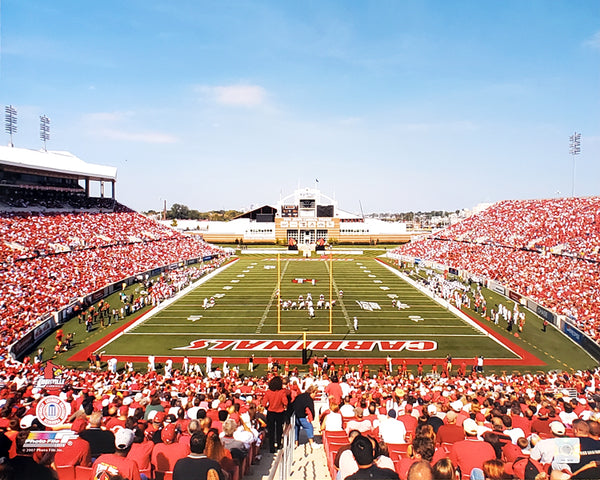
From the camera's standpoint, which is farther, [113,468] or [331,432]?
[331,432]

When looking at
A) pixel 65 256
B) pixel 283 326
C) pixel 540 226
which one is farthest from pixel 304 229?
pixel 283 326

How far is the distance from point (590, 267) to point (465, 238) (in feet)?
69.6

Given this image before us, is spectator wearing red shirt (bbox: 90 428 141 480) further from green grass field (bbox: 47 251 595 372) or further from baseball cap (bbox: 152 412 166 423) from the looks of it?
green grass field (bbox: 47 251 595 372)

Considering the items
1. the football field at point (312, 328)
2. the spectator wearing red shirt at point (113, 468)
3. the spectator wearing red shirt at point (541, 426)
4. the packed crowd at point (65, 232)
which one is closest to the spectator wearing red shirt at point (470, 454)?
the spectator wearing red shirt at point (541, 426)

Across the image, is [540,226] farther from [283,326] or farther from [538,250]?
[283,326]

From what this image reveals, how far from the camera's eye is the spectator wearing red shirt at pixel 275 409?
603 centimetres

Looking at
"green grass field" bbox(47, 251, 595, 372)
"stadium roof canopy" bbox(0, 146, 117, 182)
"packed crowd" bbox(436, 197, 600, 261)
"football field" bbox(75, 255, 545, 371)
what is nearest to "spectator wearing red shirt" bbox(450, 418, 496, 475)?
"football field" bbox(75, 255, 545, 371)

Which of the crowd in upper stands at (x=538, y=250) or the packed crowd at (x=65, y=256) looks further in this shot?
the crowd in upper stands at (x=538, y=250)

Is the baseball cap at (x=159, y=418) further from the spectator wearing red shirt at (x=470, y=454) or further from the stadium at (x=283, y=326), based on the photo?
Answer: the spectator wearing red shirt at (x=470, y=454)

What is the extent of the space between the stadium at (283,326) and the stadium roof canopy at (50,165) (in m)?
0.29

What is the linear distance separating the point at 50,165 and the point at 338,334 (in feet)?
117

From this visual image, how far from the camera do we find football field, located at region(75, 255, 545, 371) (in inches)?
714

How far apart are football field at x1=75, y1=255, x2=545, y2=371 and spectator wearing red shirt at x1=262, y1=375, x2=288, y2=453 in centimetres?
1029

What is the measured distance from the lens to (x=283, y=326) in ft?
71.9
